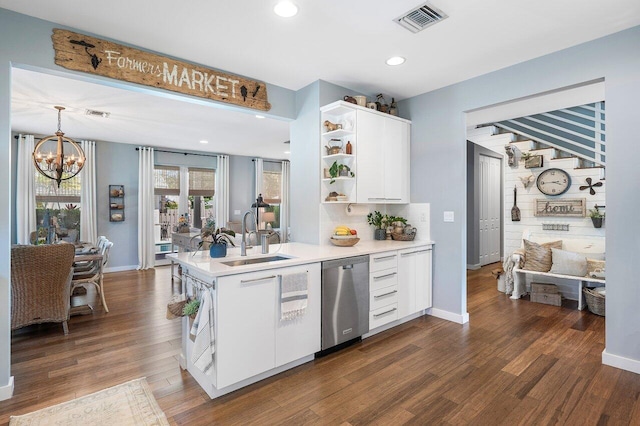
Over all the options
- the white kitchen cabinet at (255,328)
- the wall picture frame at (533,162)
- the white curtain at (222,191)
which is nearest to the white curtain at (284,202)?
the white curtain at (222,191)

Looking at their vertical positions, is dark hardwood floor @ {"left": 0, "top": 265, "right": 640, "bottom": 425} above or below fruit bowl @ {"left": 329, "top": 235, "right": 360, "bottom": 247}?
below

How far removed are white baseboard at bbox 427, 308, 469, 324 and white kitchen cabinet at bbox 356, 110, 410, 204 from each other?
54.4 inches

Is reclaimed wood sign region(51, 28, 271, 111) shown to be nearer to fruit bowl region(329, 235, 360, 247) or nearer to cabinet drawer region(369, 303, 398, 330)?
fruit bowl region(329, 235, 360, 247)

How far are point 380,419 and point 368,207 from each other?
2.55 m

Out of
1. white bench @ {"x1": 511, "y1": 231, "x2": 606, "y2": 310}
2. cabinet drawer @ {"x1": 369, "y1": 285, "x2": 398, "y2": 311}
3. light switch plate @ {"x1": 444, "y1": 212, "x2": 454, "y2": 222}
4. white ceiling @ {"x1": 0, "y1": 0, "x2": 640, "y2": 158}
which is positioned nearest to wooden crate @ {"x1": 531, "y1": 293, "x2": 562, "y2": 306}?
white bench @ {"x1": 511, "y1": 231, "x2": 606, "y2": 310}

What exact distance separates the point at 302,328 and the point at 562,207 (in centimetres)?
481

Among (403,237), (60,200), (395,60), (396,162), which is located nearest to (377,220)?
(403,237)

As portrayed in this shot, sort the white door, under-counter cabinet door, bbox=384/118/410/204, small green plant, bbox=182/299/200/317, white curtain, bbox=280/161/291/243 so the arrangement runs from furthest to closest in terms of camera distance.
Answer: white curtain, bbox=280/161/291/243, the white door, under-counter cabinet door, bbox=384/118/410/204, small green plant, bbox=182/299/200/317

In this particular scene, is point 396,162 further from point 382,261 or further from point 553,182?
point 553,182

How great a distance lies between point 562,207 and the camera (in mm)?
5152

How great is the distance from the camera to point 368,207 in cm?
416

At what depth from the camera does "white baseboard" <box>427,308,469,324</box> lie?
12.1 feet

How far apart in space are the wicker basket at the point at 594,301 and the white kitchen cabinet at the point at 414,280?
2049 mm

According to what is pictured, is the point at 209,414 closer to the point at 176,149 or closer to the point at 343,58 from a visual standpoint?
the point at 343,58
